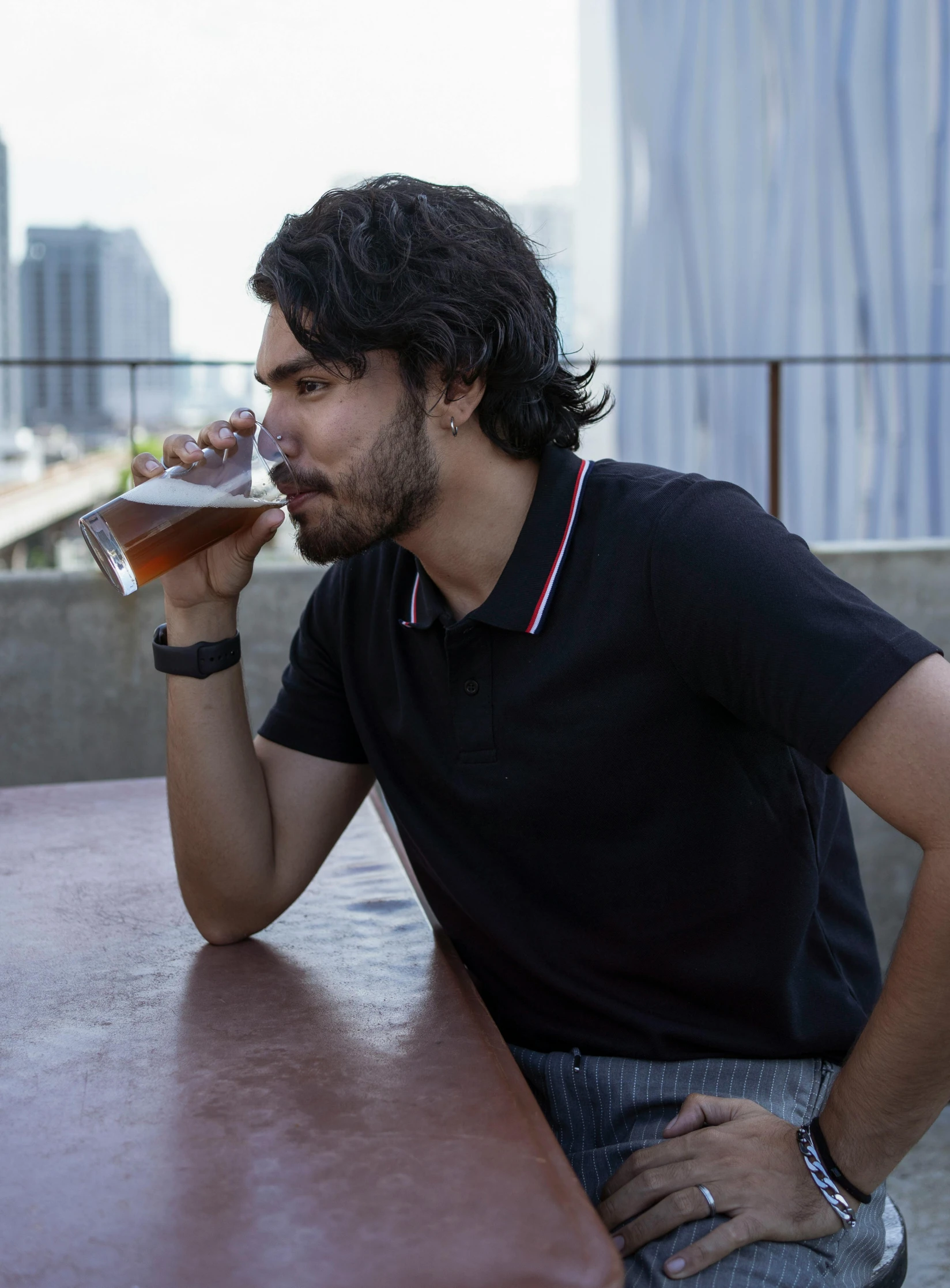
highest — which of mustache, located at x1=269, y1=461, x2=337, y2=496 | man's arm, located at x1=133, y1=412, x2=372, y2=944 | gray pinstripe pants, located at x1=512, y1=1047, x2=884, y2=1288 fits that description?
mustache, located at x1=269, y1=461, x2=337, y2=496

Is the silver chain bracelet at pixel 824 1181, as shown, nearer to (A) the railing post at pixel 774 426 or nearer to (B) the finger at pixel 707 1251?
(B) the finger at pixel 707 1251

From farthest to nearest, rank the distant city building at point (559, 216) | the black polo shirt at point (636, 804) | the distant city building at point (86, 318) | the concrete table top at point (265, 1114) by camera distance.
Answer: the distant city building at point (86, 318) < the distant city building at point (559, 216) < the black polo shirt at point (636, 804) < the concrete table top at point (265, 1114)

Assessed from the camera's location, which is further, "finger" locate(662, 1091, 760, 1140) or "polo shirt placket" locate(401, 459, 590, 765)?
"polo shirt placket" locate(401, 459, 590, 765)

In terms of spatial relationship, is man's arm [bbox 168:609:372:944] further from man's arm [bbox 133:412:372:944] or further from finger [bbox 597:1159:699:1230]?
finger [bbox 597:1159:699:1230]

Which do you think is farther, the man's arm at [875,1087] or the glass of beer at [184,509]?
the glass of beer at [184,509]

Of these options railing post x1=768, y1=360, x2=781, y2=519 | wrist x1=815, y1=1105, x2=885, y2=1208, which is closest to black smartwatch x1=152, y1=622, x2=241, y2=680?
wrist x1=815, y1=1105, x2=885, y2=1208

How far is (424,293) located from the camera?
127 cm

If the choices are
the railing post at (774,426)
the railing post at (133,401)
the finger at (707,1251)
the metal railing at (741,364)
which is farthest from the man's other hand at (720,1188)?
the railing post at (774,426)

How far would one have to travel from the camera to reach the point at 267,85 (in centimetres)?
539

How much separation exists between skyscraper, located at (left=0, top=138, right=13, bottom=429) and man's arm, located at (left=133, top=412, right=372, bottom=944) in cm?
518

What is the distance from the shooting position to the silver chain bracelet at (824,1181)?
3.15ft

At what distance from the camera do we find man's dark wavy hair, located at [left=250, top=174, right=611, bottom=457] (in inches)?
48.6

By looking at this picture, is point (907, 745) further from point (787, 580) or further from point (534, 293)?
point (534, 293)

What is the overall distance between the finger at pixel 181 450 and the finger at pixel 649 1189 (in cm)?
82
